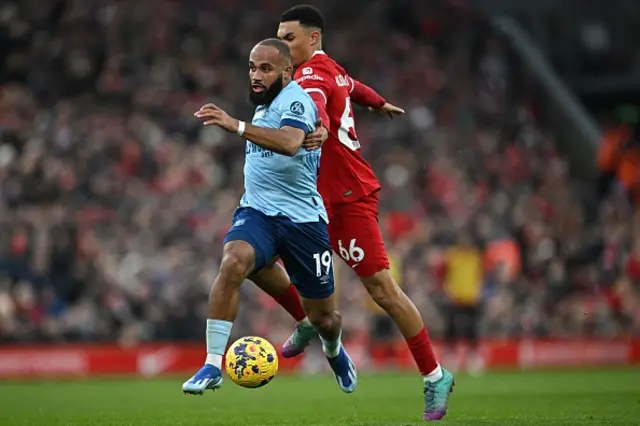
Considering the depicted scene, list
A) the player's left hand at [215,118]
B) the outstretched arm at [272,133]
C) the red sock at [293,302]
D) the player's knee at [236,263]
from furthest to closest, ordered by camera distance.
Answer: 1. the red sock at [293,302]
2. the player's knee at [236,263]
3. the outstretched arm at [272,133]
4. the player's left hand at [215,118]

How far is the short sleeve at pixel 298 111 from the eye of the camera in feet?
29.5

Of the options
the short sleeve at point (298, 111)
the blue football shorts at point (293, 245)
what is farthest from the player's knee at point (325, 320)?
the short sleeve at point (298, 111)

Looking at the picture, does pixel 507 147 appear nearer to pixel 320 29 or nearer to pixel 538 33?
pixel 538 33

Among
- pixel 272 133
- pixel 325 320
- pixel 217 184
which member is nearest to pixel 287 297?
pixel 325 320

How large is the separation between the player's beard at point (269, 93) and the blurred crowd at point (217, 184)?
9.76 metres

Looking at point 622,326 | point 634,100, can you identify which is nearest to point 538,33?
point 634,100

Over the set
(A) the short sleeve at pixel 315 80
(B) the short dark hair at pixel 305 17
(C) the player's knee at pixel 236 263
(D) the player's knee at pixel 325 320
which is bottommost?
(D) the player's knee at pixel 325 320

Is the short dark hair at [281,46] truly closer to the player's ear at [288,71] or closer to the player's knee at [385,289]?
the player's ear at [288,71]

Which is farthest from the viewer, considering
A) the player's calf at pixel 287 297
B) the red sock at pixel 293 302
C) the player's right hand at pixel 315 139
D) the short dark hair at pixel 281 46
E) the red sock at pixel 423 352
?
the red sock at pixel 293 302

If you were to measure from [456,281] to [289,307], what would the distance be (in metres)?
10.7

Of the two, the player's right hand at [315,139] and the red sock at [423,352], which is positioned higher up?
the player's right hand at [315,139]

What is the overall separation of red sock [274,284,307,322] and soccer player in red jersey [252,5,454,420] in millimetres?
357

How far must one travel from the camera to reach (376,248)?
386 inches

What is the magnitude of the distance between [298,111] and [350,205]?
114 cm
